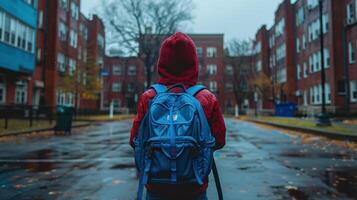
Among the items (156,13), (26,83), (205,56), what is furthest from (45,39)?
(205,56)

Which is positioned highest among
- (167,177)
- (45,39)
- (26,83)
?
(45,39)

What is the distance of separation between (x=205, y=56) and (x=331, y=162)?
75835 mm

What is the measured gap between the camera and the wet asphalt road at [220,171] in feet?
19.1

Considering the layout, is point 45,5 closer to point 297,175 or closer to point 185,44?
point 297,175

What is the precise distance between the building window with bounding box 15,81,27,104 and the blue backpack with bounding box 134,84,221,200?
106ft

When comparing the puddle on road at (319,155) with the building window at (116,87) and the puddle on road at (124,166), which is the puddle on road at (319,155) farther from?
the building window at (116,87)

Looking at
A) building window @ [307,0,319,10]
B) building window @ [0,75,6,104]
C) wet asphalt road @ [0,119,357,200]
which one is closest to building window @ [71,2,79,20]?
building window @ [0,75,6,104]

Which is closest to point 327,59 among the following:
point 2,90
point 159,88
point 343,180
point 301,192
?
point 2,90

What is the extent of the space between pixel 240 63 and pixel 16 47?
49.9 m

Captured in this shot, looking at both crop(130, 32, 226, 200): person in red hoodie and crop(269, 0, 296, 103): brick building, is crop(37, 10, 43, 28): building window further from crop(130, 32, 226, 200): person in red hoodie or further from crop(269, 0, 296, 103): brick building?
crop(130, 32, 226, 200): person in red hoodie

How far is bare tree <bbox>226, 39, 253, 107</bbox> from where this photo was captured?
7119cm

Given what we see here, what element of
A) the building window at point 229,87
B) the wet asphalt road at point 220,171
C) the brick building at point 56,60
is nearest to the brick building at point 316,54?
the wet asphalt road at point 220,171

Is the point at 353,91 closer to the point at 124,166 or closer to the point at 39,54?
the point at 124,166

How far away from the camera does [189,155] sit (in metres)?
2.34
